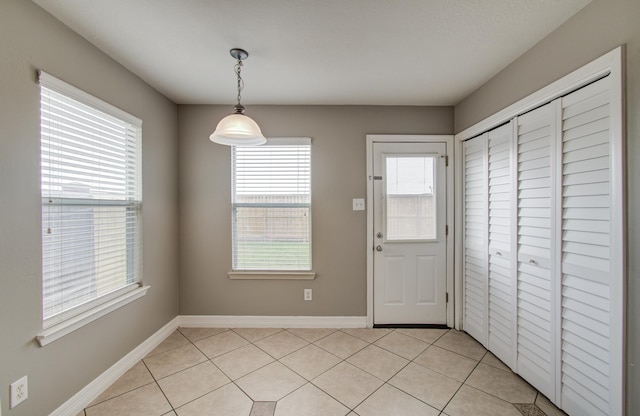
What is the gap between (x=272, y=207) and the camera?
277 cm

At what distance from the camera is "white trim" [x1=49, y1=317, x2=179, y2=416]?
62.2 inches

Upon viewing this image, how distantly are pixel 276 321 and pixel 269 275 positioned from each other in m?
0.50

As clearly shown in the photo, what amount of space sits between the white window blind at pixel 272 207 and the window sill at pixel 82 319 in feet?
3.14

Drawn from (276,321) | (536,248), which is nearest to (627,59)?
(536,248)

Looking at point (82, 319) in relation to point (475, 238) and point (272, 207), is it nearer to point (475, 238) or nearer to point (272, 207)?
point (272, 207)

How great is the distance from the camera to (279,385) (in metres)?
1.85

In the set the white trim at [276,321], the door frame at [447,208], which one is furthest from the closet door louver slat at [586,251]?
the white trim at [276,321]

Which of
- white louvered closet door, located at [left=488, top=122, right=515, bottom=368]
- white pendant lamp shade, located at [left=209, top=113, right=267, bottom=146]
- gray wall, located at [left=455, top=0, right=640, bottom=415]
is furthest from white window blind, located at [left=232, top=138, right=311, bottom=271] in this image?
gray wall, located at [left=455, top=0, right=640, bottom=415]

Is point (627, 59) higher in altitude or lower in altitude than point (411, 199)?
higher

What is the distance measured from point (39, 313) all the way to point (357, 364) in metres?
2.11

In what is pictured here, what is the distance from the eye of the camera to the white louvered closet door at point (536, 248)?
1665 mm

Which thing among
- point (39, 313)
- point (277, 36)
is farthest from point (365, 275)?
point (39, 313)

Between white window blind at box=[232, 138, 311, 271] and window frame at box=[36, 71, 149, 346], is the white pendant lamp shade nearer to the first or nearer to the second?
window frame at box=[36, 71, 149, 346]

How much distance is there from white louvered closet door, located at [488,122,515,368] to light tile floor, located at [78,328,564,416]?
225 mm
